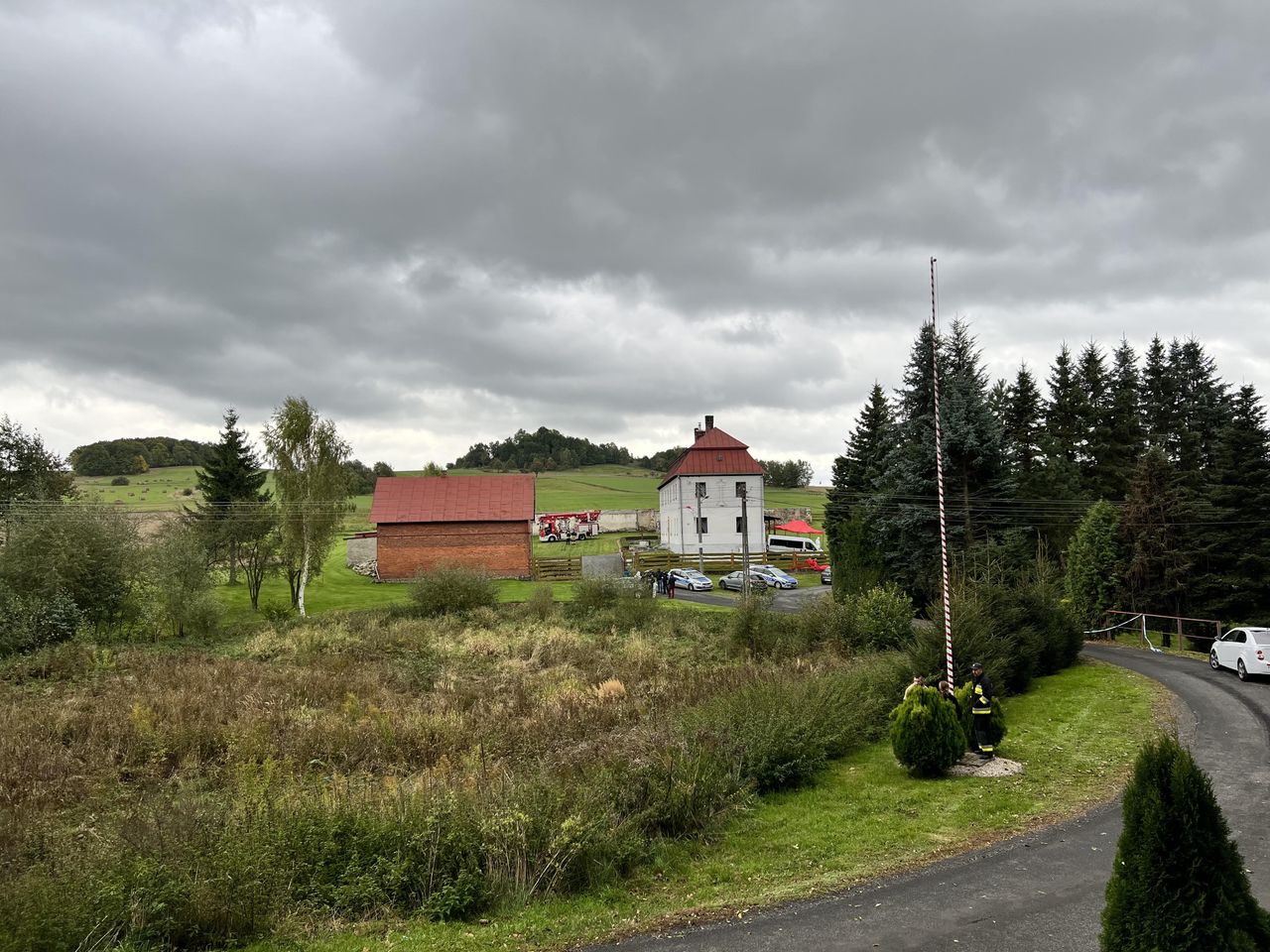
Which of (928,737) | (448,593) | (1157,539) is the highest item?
(1157,539)

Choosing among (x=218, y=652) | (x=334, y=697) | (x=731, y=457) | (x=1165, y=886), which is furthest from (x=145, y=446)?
(x=1165, y=886)

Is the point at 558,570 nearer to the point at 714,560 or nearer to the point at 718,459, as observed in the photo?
the point at 714,560

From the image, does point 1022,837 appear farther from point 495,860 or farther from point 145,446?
point 145,446

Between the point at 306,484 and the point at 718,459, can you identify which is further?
the point at 718,459

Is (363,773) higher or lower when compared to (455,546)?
lower

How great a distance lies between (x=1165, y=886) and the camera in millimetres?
5156

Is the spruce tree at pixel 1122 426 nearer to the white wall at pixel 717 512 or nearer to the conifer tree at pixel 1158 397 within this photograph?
the conifer tree at pixel 1158 397

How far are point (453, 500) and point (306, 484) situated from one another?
485 inches

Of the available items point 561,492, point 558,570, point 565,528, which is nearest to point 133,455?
point 561,492

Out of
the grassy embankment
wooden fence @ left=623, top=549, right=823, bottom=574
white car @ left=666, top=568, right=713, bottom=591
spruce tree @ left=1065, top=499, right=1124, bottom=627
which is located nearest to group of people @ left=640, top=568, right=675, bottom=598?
white car @ left=666, top=568, right=713, bottom=591

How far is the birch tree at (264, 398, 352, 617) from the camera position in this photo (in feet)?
134

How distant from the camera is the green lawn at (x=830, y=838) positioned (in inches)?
314

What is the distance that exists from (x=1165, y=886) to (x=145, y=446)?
141032 millimetres

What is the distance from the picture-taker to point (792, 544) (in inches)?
2525
